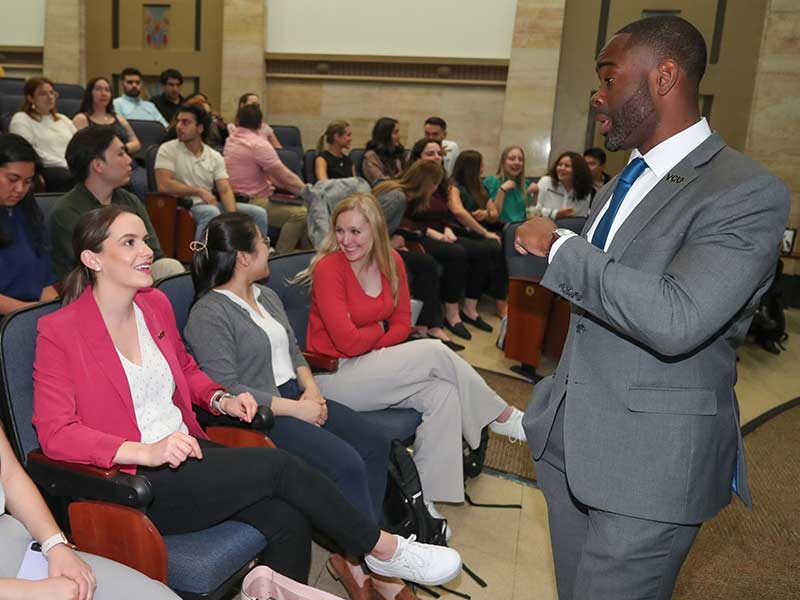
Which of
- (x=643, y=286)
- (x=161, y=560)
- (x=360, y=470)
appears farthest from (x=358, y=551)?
(x=643, y=286)

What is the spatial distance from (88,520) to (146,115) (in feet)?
18.2

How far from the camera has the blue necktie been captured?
4.44ft

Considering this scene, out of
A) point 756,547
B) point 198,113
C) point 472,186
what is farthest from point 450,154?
point 756,547

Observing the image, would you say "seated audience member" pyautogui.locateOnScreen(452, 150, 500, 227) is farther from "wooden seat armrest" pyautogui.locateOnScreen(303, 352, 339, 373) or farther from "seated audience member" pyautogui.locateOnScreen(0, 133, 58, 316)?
"seated audience member" pyautogui.locateOnScreen(0, 133, 58, 316)

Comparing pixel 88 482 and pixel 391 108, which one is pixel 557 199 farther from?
pixel 88 482

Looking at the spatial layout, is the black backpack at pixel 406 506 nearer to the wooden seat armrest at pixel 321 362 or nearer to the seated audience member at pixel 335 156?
the wooden seat armrest at pixel 321 362

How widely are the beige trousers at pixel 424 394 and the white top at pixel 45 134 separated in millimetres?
3326

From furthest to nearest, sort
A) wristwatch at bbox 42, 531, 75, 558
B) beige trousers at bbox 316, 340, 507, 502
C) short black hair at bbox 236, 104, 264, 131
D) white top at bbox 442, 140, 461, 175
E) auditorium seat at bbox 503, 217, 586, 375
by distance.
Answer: white top at bbox 442, 140, 461, 175, short black hair at bbox 236, 104, 264, 131, auditorium seat at bbox 503, 217, 586, 375, beige trousers at bbox 316, 340, 507, 502, wristwatch at bbox 42, 531, 75, 558

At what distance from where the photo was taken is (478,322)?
512cm

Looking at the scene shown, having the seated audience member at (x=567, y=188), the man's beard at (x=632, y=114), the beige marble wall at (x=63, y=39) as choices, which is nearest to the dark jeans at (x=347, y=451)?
the man's beard at (x=632, y=114)

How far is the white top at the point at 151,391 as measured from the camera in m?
1.83

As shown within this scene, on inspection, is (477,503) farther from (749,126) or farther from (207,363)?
(749,126)

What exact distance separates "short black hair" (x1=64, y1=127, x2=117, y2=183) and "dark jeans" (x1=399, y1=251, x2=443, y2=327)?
6.75 feet

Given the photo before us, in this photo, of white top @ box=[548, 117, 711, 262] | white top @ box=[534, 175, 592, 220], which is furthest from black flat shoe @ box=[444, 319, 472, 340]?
white top @ box=[548, 117, 711, 262]
